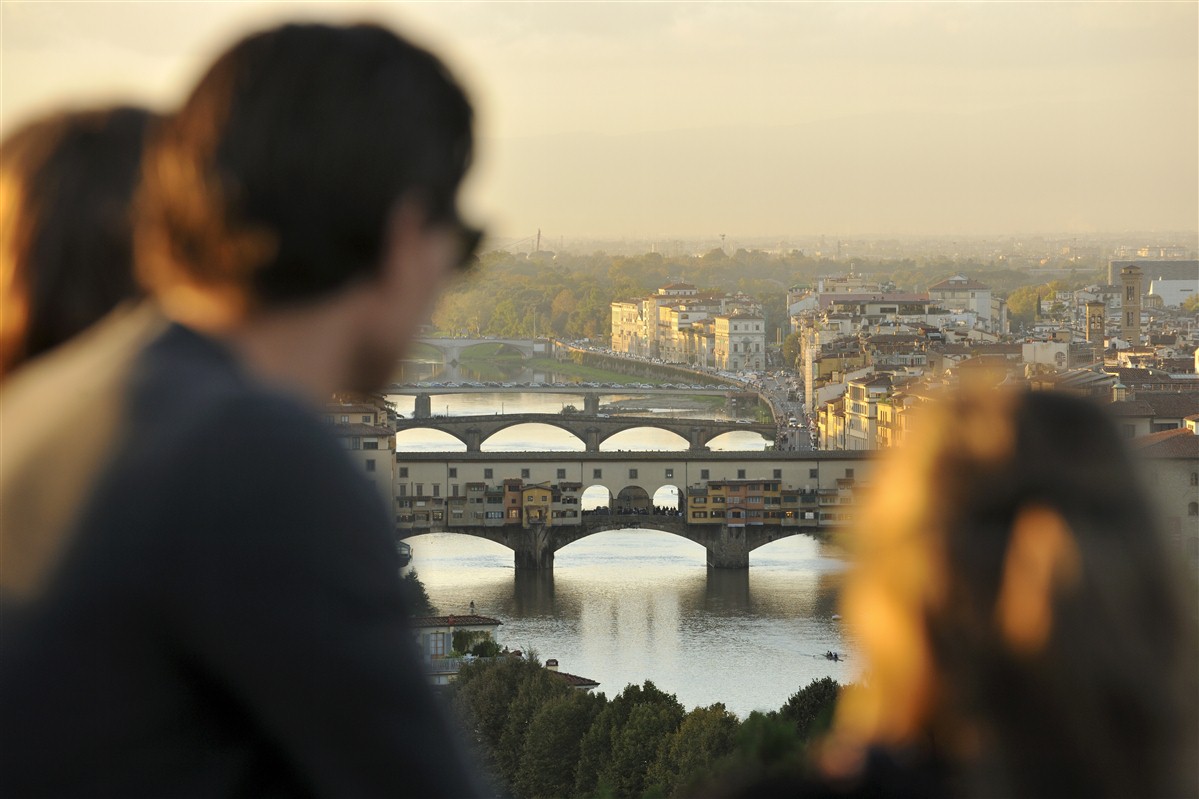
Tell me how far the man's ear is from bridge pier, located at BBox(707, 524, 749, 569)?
35.1 ft

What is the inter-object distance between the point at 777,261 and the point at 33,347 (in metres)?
51.8

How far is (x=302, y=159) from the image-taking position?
42cm

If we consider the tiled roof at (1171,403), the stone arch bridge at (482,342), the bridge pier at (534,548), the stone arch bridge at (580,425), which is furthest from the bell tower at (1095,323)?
the bridge pier at (534,548)

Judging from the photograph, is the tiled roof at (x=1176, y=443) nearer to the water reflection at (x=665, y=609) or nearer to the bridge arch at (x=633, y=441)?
the water reflection at (x=665, y=609)

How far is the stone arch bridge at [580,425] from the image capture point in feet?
54.1

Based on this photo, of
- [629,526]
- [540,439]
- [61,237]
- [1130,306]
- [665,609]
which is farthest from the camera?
[1130,306]

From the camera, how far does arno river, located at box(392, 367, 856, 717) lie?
7566mm

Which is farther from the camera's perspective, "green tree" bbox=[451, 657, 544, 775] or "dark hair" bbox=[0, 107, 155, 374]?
"green tree" bbox=[451, 657, 544, 775]

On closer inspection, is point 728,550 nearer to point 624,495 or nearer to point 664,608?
point 624,495

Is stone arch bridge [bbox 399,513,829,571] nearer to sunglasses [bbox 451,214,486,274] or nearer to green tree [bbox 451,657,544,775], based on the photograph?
green tree [bbox 451,657,544,775]

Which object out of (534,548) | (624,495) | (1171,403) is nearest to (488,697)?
(534,548)

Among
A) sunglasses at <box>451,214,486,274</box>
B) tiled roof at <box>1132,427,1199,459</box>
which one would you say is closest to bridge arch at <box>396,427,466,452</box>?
tiled roof at <box>1132,427,1199,459</box>

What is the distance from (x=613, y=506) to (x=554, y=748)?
683 centimetres

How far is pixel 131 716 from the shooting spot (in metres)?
0.39
